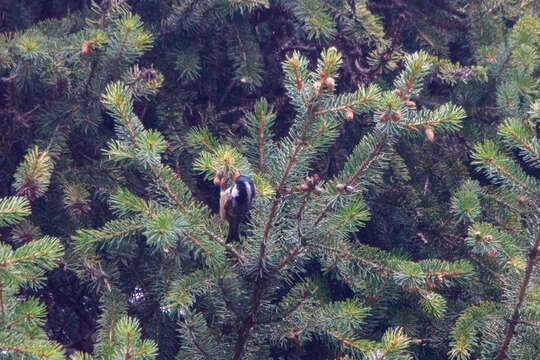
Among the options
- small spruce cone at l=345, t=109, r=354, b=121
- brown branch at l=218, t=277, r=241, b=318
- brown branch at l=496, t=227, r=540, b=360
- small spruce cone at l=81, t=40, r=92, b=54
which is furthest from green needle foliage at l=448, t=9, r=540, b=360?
small spruce cone at l=81, t=40, r=92, b=54

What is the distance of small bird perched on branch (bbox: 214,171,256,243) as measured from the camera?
7.53ft

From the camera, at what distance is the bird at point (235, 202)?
2.30m

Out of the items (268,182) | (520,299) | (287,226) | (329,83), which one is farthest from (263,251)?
(520,299)

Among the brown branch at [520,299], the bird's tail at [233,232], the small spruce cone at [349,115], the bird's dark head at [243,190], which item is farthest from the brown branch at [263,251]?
the brown branch at [520,299]

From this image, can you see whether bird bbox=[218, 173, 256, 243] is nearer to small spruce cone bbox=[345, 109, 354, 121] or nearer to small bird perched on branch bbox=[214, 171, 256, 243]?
small bird perched on branch bbox=[214, 171, 256, 243]

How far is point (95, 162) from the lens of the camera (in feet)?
8.63

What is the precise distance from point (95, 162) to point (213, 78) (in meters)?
0.78

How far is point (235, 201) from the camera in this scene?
246 centimetres

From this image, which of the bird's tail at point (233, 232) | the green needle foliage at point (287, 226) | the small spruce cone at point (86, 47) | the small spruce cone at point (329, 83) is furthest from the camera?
the bird's tail at point (233, 232)

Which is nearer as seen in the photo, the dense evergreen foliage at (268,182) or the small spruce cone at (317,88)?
the small spruce cone at (317,88)

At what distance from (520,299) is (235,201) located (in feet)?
3.66

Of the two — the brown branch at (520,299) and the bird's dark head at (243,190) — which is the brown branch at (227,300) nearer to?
the bird's dark head at (243,190)

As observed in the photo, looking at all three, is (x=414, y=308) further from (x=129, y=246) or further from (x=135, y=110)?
(x=135, y=110)

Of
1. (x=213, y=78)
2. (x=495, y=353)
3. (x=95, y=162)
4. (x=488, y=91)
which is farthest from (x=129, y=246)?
(x=488, y=91)
